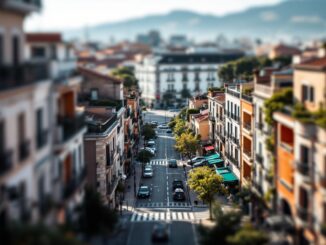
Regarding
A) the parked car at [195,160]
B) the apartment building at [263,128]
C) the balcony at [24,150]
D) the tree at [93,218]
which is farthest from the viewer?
the parked car at [195,160]

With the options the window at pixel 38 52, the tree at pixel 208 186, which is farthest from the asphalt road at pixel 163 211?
the window at pixel 38 52

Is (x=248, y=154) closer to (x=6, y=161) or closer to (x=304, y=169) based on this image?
(x=304, y=169)

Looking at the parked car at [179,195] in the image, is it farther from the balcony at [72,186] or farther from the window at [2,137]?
the window at [2,137]

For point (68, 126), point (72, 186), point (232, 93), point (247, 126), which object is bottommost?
point (72, 186)

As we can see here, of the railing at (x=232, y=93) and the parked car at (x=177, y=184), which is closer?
→ the railing at (x=232, y=93)

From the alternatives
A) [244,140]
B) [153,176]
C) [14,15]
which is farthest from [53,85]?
[153,176]

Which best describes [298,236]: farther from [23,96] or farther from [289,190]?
[23,96]

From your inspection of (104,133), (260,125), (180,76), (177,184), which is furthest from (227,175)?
(180,76)
